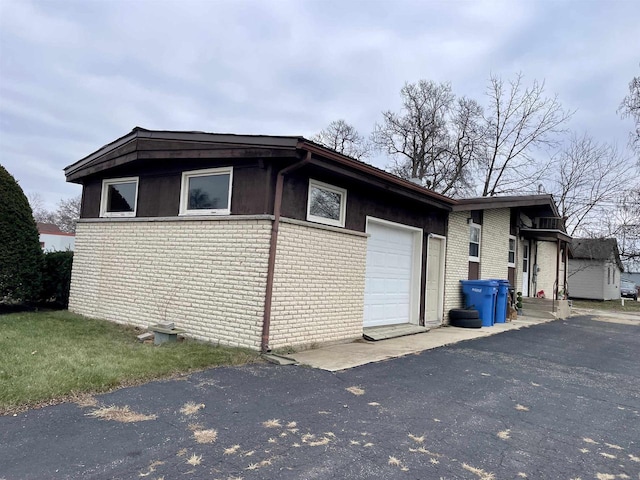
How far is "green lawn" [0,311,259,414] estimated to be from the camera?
14.6 feet

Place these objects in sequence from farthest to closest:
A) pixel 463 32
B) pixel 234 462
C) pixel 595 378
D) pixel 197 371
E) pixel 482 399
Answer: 1. pixel 463 32
2. pixel 595 378
3. pixel 197 371
4. pixel 482 399
5. pixel 234 462

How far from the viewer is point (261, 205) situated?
6727mm

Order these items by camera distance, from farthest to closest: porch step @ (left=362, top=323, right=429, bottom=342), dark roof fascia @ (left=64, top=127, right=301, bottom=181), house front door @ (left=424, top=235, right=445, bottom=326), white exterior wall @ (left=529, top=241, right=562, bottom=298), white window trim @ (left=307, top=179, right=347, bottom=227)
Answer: white exterior wall @ (left=529, top=241, right=562, bottom=298) → house front door @ (left=424, top=235, right=445, bottom=326) → porch step @ (left=362, top=323, right=429, bottom=342) → white window trim @ (left=307, top=179, right=347, bottom=227) → dark roof fascia @ (left=64, top=127, right=301, bottom=181)

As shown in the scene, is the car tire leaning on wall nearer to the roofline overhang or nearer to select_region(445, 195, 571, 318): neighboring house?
select_region(445, 195, 571, 318): neighboring house

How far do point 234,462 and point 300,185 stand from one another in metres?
4.75

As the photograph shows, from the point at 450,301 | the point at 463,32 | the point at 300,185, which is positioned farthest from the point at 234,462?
the point at 463,32

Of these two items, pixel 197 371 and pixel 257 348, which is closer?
pixel 197 371

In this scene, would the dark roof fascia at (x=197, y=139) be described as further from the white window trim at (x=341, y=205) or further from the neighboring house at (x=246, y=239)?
the white window trim at (x=341, y=205)

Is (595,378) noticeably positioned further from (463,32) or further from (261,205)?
(463,32)

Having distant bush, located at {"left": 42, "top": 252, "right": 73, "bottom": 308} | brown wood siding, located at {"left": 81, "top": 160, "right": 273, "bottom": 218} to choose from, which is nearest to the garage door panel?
brown wood siding, located at {"left": 81, "top": 160, "right": 273, "bottom": 218}

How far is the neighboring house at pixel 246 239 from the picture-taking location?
22.0 ft

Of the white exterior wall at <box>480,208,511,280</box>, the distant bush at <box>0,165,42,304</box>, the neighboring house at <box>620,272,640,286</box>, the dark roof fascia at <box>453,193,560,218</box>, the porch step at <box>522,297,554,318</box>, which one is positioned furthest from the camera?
the neighboring house at <box>620,272,640,286</box>

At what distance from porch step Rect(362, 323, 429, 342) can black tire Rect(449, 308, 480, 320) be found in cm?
146

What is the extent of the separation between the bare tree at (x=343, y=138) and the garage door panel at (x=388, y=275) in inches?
1012
